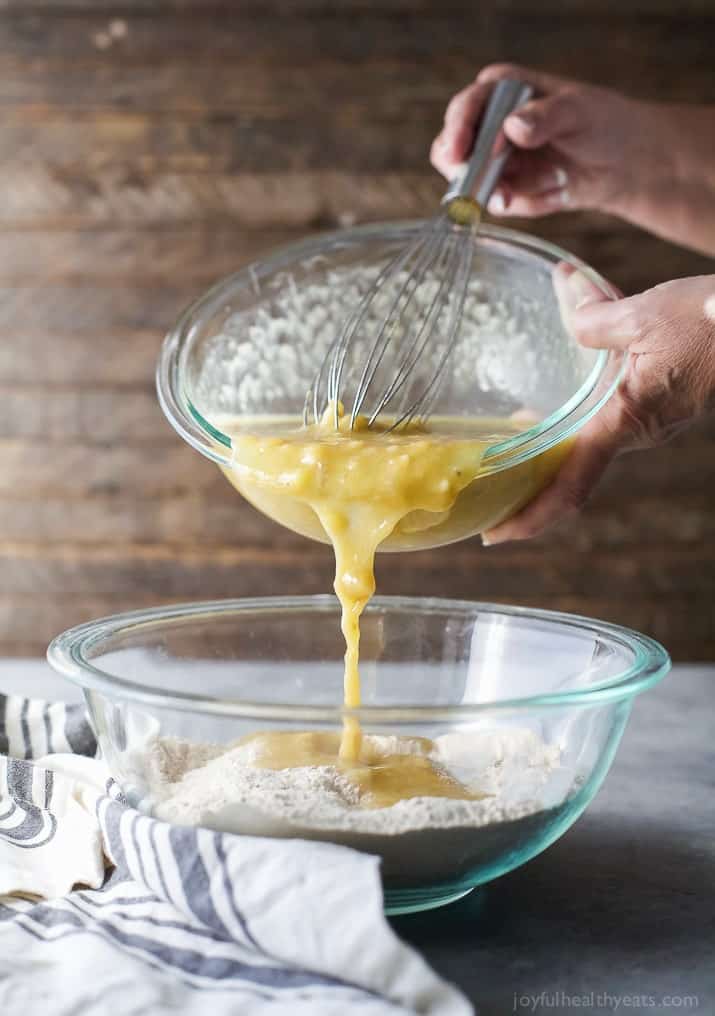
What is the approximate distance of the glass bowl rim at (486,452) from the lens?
753mm

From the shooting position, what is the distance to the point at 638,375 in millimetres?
898

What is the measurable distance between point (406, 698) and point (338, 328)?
0.33 m

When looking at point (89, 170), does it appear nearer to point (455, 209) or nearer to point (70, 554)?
point (70, 554)

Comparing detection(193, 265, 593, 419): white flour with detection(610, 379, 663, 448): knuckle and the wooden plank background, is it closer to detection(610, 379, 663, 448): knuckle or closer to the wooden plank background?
detection(610, 379, 663, 448): knuckle

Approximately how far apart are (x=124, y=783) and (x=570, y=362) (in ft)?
1.60

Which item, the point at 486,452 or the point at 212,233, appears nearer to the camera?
the point at 486,452

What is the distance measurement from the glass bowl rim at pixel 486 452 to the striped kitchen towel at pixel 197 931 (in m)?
0.29

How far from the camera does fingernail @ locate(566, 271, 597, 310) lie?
0.87 meters

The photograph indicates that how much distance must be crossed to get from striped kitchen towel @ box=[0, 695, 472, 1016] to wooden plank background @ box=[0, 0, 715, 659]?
1938 mm

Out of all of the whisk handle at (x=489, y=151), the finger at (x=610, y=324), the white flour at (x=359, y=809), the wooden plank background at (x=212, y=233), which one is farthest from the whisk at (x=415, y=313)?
the wooden plank background at (x=212, y=233)

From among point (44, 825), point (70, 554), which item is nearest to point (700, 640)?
point (70, 554)

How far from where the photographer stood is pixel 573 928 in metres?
0.59

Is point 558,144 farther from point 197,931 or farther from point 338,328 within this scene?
point 197,931

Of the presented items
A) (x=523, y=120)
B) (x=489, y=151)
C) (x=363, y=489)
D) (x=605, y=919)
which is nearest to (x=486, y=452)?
(x=363, y=489)
